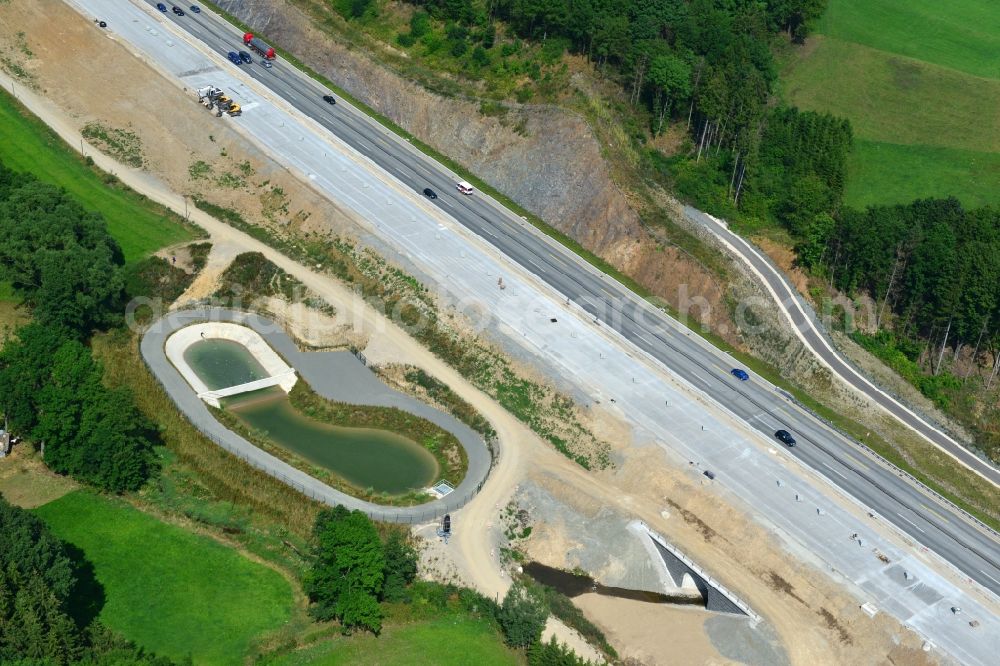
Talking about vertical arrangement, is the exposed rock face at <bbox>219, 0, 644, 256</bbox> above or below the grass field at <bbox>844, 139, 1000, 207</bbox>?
below

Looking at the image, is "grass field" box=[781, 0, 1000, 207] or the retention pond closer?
the retention pond

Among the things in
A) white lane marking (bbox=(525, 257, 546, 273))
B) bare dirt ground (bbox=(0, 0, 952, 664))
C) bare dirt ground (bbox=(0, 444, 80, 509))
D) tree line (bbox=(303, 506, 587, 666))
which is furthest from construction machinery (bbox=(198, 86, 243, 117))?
tree line (bbox=(303, 506, 587, 666))

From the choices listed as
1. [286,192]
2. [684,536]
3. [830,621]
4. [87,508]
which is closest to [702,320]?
[684,536]

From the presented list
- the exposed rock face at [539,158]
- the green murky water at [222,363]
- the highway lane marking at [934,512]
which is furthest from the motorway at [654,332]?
the green murky water at [222,363]

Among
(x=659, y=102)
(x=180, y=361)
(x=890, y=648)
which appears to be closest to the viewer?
(x=890, y=648)

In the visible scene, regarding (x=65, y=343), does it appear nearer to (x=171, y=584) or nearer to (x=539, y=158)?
(x=171, y=584)

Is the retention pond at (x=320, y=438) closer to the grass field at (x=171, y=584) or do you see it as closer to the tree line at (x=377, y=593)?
the tree line at (x=377, y=593)

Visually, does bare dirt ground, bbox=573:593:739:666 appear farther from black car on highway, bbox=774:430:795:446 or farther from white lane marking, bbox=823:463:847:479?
black car on highway, bbox=774:430:795:446

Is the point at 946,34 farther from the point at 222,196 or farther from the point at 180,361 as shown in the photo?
the point at 180,361
